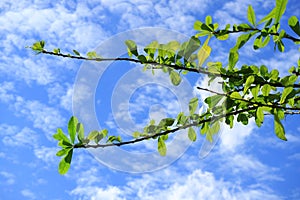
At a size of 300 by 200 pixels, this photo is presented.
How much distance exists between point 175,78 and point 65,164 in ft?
3.02

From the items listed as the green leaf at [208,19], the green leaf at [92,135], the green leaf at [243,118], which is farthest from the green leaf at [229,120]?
the green leaf at [92,135]

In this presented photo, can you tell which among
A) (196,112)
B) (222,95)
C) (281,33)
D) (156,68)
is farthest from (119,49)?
(281,33)

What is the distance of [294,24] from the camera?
2.00 metres

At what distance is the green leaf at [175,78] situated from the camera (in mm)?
2407

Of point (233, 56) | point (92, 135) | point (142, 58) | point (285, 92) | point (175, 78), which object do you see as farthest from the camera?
point (175, 78)

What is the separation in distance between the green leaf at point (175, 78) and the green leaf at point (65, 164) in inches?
33.5

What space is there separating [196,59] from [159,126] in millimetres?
479

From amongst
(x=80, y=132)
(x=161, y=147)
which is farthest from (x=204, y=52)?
(x=80, y=132)

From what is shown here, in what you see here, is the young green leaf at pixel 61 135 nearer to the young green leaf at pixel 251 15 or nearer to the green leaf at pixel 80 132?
the green leaf at pixel 80 132

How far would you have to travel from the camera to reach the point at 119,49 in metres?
2.67

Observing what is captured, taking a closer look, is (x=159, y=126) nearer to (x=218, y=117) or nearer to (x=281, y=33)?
(x=218, y=117)

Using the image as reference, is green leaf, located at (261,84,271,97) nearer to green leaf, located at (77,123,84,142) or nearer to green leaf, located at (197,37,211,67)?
green leaf, located at (197,37,211,67)

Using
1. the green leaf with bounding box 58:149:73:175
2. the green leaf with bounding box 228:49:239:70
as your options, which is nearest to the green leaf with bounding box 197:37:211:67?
the green leaf with bounding box 228:49:239:70

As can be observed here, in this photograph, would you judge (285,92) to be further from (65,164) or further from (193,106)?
(65,164)
